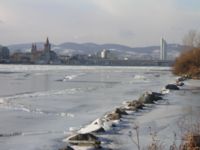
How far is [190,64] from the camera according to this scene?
7394 centimetres

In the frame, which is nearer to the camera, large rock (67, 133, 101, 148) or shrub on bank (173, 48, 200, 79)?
large rock (67, 133, 101, 148)

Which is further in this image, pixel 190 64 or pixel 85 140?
pixel 190 64

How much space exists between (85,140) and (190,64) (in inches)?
2502

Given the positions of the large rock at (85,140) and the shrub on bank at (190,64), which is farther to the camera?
the shrub on bank at (190,64)

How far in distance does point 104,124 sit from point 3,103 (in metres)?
11.0

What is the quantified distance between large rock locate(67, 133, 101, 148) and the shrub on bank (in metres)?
55.6

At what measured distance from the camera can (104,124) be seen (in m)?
15.2

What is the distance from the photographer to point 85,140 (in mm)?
12391

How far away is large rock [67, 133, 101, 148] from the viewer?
12.0 metres

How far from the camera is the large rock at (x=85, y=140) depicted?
12.0 m

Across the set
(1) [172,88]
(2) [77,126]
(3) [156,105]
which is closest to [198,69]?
(1) [172,88]

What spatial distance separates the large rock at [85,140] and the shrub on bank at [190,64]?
5562cm

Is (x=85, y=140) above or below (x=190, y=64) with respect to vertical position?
below

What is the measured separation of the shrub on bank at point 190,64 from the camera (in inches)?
2730
